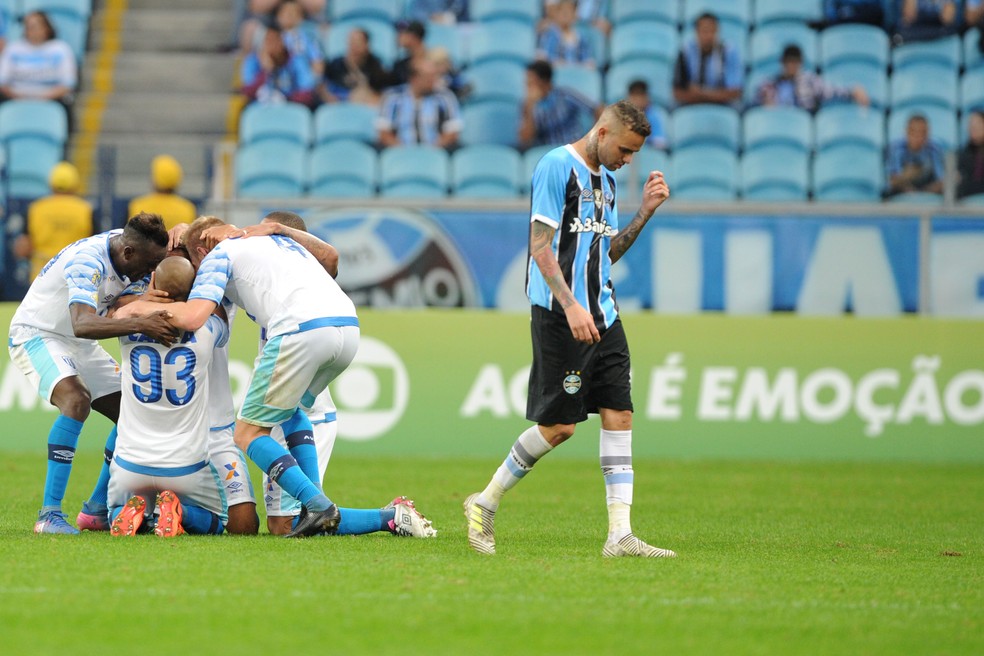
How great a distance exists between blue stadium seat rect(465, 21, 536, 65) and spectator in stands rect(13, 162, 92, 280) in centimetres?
622

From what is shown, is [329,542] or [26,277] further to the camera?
[26,277]

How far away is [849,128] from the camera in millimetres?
16531

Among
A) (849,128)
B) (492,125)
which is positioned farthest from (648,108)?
(849,128)

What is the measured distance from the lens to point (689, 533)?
829cm

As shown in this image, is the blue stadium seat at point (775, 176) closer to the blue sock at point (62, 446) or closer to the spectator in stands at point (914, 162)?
the spectator in stands at point (914, 162)

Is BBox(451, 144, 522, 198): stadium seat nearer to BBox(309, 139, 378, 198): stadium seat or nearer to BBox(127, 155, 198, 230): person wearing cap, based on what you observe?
BBox(309, 139, 378, 198): stadium seat

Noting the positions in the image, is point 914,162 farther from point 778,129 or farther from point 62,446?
point 62,446

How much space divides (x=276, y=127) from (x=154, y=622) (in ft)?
40.8

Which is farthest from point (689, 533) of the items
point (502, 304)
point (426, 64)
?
point (426, 64)

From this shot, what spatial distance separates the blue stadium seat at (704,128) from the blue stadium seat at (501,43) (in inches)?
95.3

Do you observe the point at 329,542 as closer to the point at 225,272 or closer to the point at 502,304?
the point at 225,272

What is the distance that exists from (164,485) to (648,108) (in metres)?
10.2

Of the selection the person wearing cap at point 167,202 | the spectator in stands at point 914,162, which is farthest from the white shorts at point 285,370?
the spectator in stands at point 914,162

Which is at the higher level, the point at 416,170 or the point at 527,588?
the point at 416,170
